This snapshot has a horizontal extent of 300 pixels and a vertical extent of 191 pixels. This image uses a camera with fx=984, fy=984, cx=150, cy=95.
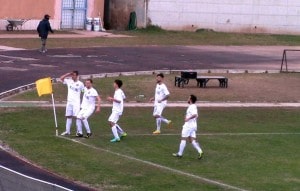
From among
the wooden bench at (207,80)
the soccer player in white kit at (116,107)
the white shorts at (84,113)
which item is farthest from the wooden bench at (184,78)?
the white shorts at (84,113)

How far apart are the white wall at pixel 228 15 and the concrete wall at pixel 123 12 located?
574 millimetres

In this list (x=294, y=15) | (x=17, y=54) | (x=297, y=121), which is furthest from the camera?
(x=294, y=15)

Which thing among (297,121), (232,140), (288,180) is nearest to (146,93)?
(297,121)

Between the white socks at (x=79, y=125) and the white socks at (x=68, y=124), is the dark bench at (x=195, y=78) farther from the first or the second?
the white socks at (x=79, y=125)

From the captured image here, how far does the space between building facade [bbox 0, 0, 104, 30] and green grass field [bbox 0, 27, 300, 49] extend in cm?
296

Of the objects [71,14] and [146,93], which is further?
[71,14]

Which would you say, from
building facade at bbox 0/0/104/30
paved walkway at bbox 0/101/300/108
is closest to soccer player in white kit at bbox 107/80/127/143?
paved walkway at bbox 0/101/300/108

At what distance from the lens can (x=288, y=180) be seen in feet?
75.7

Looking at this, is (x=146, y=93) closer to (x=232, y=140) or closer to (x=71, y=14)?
(x=232, y=140)

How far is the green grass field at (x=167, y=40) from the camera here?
182 feet

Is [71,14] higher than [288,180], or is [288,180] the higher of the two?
[71,14]

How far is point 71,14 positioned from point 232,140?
39.2 metres

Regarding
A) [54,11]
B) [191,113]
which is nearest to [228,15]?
[54,11]

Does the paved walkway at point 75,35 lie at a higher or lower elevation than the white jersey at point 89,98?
higher
